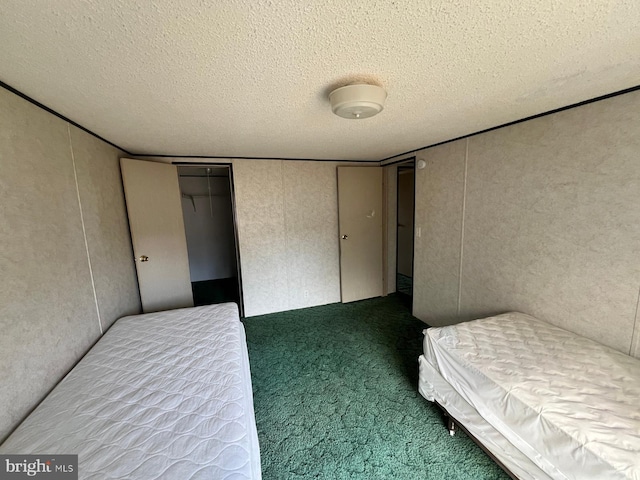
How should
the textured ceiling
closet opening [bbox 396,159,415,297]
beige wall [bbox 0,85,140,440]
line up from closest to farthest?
the textured ceiling, beige wall [bbox 0,85,140,440], closet opening [bbox 396,159,415,297]

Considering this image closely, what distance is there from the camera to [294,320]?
3283 mm

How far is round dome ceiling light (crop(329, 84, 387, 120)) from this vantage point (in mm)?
1230

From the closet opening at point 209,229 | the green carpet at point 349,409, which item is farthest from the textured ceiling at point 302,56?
the closet opening at point 209,229

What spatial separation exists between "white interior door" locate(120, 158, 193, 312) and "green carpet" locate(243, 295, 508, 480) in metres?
0.99

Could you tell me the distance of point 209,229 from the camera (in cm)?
493

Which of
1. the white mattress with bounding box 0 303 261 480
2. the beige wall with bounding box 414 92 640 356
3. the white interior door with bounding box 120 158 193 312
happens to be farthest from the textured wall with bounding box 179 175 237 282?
the beige wall with bounding box 414 92 640 356

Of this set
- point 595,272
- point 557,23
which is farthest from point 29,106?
point 595,272

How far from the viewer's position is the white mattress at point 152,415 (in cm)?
93

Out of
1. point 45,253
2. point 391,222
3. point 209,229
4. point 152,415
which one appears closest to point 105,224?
point 45,253

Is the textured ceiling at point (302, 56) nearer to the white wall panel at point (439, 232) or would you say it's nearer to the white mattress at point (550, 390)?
the white wall panel at point (439, 232)

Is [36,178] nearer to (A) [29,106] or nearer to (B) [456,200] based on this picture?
(A) [29,106]

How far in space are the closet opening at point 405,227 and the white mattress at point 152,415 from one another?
335 cm

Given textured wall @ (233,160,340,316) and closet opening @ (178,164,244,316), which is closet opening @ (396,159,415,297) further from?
closet opening @ (178,164,244,316)

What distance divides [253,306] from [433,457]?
252cm
